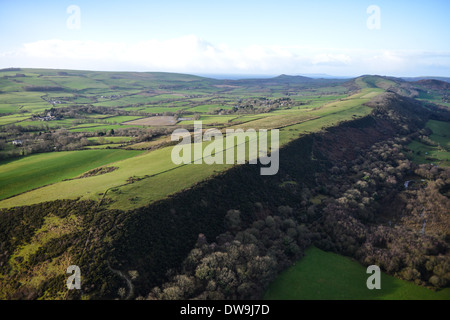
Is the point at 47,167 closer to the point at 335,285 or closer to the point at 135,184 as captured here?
the point at 135,184

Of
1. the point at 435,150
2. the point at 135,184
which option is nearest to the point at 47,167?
the point at 135,184

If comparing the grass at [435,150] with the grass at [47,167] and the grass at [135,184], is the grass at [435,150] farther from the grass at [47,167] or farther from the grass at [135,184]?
the grass at [47,167]

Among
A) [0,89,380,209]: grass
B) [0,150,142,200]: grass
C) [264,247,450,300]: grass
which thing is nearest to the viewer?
[264,247,450,300]: grass

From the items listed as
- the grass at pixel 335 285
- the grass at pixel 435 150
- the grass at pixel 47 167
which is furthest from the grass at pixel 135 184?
the grass at pixel 435 150

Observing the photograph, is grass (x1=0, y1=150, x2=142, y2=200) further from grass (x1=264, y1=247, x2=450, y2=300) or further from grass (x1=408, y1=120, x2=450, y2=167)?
grass (x1=408, y1=120, x2=450, y2=167)

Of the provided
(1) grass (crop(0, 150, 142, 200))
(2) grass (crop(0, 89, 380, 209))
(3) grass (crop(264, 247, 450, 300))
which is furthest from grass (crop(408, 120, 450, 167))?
(1) grass (crop(0, 150, 142, 200))
